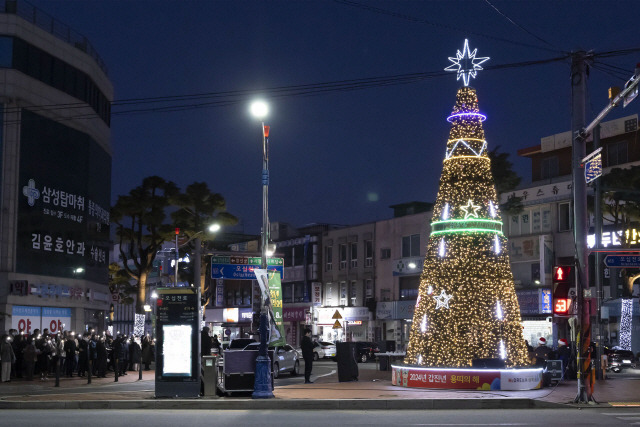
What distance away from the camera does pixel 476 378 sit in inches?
946

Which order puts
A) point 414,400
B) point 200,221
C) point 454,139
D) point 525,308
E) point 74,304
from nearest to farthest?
point 414,400 → point 454,139 → point 74,304 → point 525,308 → point 200,221

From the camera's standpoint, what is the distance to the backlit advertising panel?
42.5 metres

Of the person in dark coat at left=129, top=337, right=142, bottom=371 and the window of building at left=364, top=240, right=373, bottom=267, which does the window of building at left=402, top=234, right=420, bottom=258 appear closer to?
the window of building at left=364, top=240, right=373, bottom=267

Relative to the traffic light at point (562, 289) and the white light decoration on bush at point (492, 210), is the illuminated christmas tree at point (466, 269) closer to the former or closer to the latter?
the white light decoration on bush at point (492, 210)

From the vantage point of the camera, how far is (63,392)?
25641 mm

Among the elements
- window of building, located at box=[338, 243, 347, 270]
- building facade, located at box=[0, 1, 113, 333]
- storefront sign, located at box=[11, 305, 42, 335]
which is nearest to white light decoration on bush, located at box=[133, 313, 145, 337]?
building facade, located at box=[0, 1, 113, 333]

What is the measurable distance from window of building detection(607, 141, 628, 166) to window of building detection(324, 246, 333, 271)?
24934 mm

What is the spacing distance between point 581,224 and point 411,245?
37.2 m

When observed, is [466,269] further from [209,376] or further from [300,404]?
[209,376]

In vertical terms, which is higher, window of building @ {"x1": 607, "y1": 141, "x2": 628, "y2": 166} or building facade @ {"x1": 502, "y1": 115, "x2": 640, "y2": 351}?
window of building @ {"x1": 607, "y1": 141, "x2": 628, "y2": 166}

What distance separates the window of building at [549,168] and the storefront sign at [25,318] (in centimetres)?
3339

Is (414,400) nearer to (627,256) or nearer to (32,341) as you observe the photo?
(627,256)

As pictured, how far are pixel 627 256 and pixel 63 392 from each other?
1747cm

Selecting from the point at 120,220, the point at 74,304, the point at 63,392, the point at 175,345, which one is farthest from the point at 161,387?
the point at 120,220
